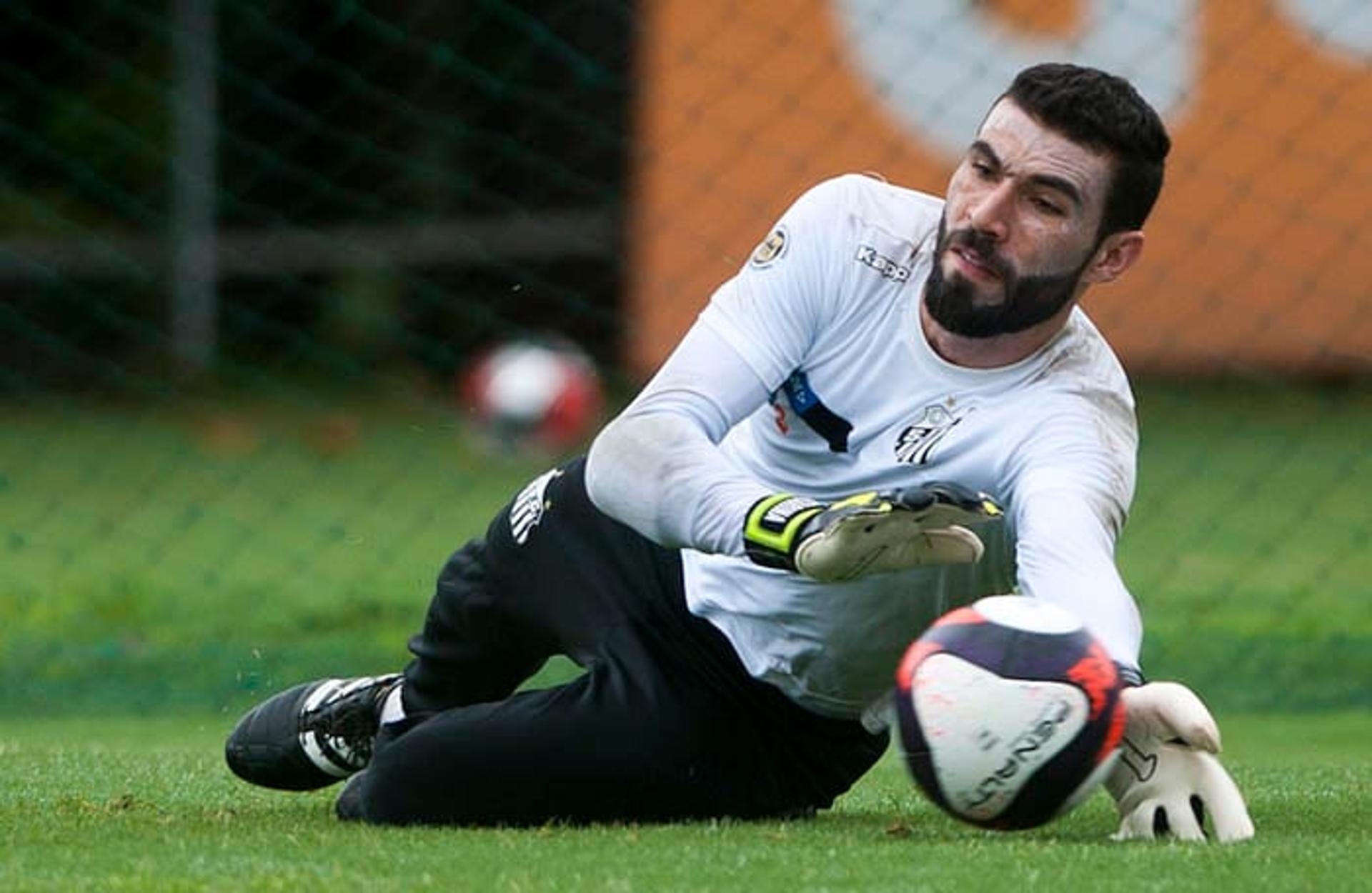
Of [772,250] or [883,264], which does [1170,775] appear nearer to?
[883,264]

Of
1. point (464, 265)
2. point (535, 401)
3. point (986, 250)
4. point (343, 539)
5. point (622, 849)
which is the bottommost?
point (622, 849)

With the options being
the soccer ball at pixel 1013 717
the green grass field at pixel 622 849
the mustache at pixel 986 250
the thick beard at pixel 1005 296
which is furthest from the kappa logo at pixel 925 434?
the green grass field at pixel 622 849

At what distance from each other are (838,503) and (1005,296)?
0.49 metres

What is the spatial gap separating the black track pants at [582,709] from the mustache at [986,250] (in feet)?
2.70

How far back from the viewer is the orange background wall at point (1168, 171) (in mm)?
11172

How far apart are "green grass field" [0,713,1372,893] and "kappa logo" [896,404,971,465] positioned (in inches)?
24.1

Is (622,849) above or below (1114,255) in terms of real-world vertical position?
below

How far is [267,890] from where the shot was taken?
3625mm

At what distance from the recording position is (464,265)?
1328 cm

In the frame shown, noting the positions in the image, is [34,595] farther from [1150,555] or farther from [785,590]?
[785,590]

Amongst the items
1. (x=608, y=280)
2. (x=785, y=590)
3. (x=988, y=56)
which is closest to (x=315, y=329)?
(x=608, y=280)

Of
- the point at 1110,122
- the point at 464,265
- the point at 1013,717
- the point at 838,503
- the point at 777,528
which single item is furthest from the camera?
the point at 464,265

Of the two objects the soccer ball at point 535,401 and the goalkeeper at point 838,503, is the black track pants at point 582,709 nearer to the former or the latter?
the goalkeeper at point 838,503

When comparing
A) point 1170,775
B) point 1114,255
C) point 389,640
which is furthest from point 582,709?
point 389,640
